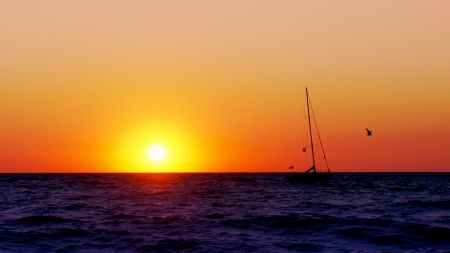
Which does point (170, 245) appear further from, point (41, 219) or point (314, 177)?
point (314, 177)

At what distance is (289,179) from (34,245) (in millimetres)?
84624

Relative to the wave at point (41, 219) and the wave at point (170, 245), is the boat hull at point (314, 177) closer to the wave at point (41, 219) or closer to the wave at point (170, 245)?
the wave at point (41, 219)

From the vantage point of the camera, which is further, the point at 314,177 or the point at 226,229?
the point at 314,177

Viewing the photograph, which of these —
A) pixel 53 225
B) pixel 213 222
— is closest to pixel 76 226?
pixel 53 225

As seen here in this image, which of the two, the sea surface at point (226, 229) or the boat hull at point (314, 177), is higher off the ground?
the boat hull at point (314, 177)

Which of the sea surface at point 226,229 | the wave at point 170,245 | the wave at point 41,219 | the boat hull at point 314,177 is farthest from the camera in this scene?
the boat hull at point 314,177

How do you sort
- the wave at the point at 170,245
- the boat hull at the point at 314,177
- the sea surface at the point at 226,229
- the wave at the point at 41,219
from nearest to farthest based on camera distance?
the wave at the point at 170,245, the sea surface at the point at 226,229, the wave at the point at 41,219, the boat hull at the point at 314,177

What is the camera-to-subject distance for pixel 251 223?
35500 mm

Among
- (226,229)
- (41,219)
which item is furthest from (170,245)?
(41,219)

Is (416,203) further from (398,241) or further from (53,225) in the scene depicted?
(53,225)

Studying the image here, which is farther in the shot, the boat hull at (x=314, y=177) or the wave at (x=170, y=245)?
the boat hull at (x=314, y=177)

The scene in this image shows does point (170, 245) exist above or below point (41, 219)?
below

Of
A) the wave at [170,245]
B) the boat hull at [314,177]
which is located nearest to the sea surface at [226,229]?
the wave at [170,245]

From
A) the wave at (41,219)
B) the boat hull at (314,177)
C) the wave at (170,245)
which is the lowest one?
Result: the wave at (170,245)
